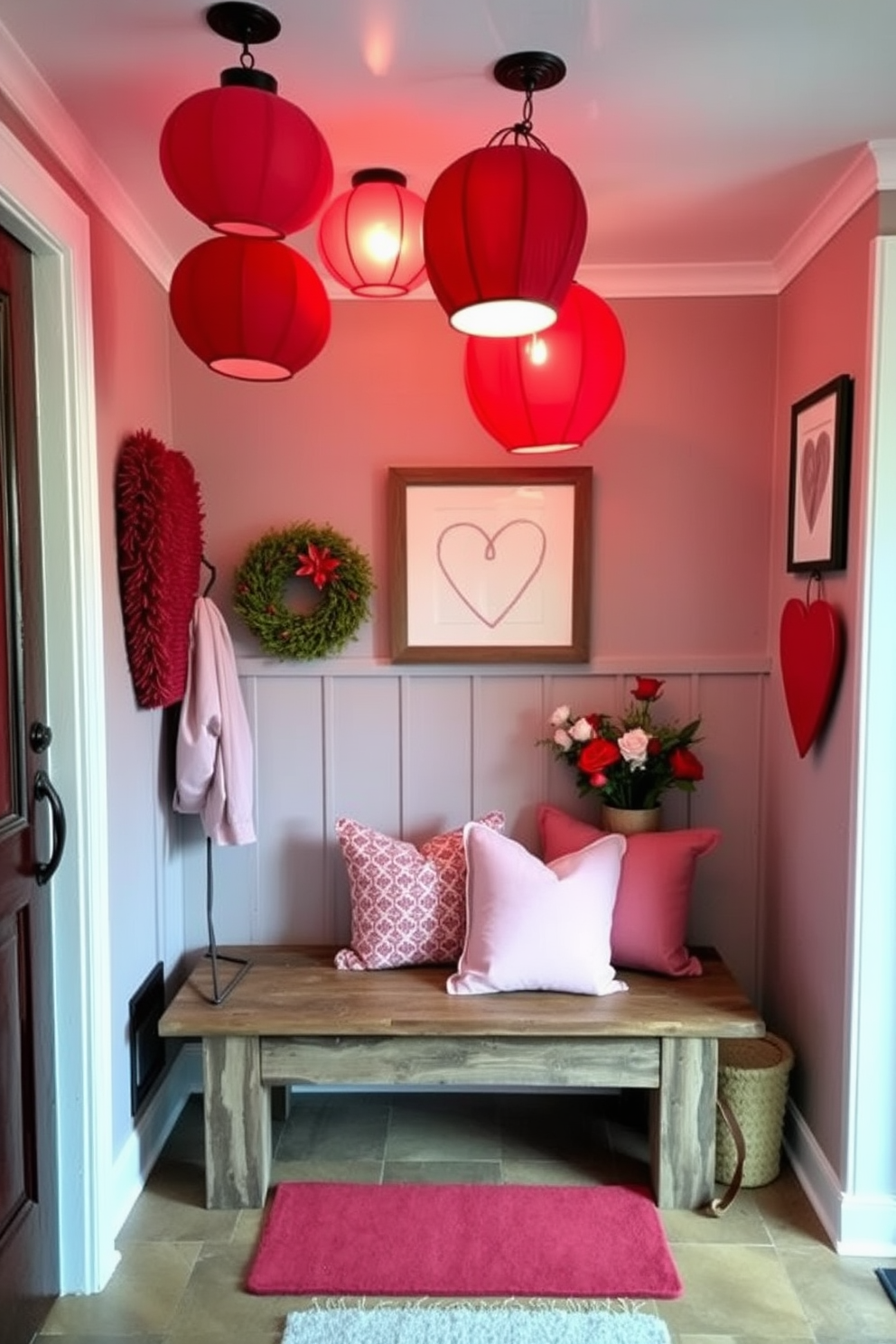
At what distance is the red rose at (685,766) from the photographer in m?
2.61

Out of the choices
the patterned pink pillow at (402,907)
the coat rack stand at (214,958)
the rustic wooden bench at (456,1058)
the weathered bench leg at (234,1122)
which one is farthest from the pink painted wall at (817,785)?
the coat rack stand at (214,958)

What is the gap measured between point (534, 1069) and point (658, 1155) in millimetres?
366

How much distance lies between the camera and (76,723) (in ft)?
6.51

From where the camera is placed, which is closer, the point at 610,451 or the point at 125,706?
the point at 125,706

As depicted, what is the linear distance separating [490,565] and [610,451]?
47 cm

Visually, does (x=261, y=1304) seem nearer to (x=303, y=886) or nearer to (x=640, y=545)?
(x=303, y=886)

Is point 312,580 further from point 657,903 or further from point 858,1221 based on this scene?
point 858,1221

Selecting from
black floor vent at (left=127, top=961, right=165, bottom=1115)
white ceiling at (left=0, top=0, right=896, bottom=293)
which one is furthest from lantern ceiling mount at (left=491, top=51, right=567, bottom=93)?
black floor vent at (left=127, top=961, right=165, bottom=1115)

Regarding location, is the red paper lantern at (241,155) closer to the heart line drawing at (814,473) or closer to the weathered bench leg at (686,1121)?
the heart line drawing at (814,473)

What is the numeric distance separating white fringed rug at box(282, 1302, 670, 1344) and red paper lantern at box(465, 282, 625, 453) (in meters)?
1.76

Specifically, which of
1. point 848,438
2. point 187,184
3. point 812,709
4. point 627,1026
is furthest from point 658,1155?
point 187,184

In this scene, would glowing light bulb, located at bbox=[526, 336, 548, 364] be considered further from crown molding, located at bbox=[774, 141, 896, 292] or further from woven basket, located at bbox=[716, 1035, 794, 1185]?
woven basket, located at bbox=[716, 1035, 794, 1185]

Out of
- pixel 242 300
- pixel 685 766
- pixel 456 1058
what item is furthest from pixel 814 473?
pixel 456 1058

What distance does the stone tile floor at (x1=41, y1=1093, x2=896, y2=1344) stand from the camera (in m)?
1.95
